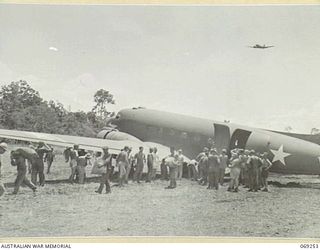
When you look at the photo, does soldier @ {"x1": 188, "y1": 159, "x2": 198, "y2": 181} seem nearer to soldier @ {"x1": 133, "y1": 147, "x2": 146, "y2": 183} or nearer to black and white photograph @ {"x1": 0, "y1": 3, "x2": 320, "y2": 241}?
black and white photograph @ {"x1": 0, "y1": 3, "x2": 320, "y2": 241}

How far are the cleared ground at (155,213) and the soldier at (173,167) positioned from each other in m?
0.05

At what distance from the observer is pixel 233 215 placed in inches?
129

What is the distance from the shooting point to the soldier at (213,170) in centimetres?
350

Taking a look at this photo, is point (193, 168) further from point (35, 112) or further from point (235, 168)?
point (35, 112)

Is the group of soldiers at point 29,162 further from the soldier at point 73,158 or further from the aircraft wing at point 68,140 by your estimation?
the soldier at point 73,158

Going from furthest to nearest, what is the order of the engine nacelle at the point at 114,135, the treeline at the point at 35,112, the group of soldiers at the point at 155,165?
the engine nacelle at the point at 114,135, the group of soldiers at the point at 155,165, the treeline at the point at 35,112

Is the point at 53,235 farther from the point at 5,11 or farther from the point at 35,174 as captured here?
the point at 5,11

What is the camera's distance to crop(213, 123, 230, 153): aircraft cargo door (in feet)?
11.8

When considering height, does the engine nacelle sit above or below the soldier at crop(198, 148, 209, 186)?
above

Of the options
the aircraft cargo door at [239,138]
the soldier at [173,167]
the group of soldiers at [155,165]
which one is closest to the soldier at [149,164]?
the group of soldiers at [155,165]

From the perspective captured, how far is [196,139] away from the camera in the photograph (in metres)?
3.90

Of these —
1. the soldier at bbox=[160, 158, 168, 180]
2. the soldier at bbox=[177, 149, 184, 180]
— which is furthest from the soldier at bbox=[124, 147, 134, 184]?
the soldier at bbox=[177, 149, 184, 180]

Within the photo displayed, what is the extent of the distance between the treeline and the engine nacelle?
0.36 metres

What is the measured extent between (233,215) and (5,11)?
2.12m
